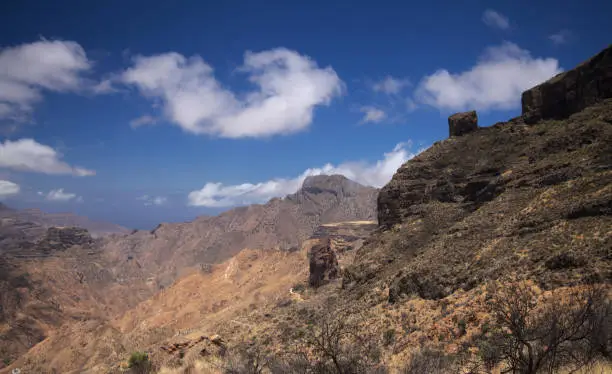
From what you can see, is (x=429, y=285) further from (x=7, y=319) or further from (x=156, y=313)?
(x=7, y=319)

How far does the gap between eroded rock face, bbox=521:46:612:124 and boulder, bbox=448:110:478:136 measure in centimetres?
629

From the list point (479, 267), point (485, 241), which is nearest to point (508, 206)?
point (485, 241)

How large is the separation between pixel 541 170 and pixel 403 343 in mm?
22744

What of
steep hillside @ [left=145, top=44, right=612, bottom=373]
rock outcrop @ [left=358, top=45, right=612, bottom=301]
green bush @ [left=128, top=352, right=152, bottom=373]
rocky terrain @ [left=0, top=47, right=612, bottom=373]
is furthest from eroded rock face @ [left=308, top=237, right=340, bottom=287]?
green bush @ [left=128, top=352, right=152, bottom=373]

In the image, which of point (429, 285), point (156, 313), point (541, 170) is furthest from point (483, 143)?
point (156, 313)

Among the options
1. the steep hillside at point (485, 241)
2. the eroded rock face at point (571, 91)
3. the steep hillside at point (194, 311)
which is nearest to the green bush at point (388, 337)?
the steep hillside at point (485, 241)

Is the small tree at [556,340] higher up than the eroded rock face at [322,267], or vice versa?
the small tree at [556,340]

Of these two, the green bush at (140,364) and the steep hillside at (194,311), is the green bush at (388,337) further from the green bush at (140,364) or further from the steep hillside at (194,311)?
the steep hillside at (194,311)

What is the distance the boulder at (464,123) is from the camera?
53531 millimetres

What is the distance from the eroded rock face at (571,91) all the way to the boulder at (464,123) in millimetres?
6288

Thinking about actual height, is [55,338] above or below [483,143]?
below

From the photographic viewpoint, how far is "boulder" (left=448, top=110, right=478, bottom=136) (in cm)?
5353

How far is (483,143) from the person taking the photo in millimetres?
48281

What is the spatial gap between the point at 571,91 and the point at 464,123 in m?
13.4
